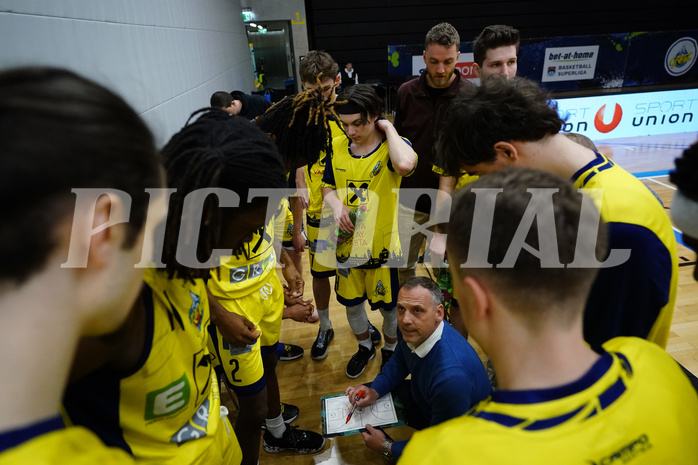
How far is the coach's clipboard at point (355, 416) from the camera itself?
2.24 m

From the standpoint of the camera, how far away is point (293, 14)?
1143 cm

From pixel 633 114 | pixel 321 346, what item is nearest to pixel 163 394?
pixel 321 346

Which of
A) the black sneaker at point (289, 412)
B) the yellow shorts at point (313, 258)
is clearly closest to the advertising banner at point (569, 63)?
the yellow shorts at point (313, 258)

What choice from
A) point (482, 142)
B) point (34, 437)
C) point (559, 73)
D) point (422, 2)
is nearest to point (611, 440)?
point (34, 437)

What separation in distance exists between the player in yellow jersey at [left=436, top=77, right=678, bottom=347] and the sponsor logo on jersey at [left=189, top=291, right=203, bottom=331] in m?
1.06

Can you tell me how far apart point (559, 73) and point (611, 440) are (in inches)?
450

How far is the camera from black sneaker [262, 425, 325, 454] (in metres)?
2.36

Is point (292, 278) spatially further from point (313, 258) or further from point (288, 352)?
point (288, 352)

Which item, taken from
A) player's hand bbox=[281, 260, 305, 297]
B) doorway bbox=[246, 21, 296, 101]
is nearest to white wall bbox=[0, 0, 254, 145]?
player's hand bbox=[281, 260, 305, 297]

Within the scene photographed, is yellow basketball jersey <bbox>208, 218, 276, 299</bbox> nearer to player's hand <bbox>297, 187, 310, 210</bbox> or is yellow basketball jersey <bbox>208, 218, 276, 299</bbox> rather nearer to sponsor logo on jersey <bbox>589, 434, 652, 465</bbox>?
player's hand <bbox>297, 187, 310, 210</bbox>

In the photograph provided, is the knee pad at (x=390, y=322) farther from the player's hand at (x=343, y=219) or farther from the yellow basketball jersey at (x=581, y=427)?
the yellow basketball jersey at (x=581, y=427)

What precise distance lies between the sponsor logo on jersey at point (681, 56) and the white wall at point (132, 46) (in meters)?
11.3

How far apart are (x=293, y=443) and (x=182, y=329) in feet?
5.37

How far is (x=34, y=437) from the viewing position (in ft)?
1.73
